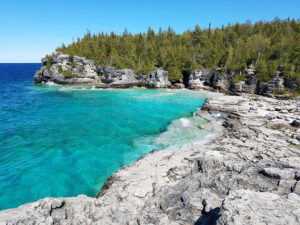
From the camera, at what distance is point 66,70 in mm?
78188

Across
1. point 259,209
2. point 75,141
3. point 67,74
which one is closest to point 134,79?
point 67,74

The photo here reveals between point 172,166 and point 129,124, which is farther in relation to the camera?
point 129,124

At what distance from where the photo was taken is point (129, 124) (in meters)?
30.5

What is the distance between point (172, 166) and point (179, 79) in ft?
197

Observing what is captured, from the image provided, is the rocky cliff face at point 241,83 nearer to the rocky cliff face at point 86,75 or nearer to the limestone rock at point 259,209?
the rocky cliff face at point 86,75

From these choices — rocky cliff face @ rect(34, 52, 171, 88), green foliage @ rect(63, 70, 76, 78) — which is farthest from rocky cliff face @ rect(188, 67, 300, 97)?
green foliage @ rect(63, 70, 76, 78)

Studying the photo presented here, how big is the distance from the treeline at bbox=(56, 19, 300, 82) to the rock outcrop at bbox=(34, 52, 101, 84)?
5.94 metres

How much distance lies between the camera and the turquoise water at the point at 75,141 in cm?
1588

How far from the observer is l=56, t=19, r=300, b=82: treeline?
56.3 m

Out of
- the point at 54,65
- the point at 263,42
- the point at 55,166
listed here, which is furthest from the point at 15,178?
the point at 263,42

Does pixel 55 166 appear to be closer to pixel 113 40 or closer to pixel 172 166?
pixel 172 166

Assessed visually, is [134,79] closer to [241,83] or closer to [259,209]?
[241,83]

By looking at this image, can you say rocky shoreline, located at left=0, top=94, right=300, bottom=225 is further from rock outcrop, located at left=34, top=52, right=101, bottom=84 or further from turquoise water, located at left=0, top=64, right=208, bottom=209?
rock outcrop, located at left=34, top=52, right=101, bottom=84

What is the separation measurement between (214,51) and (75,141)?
222ft
